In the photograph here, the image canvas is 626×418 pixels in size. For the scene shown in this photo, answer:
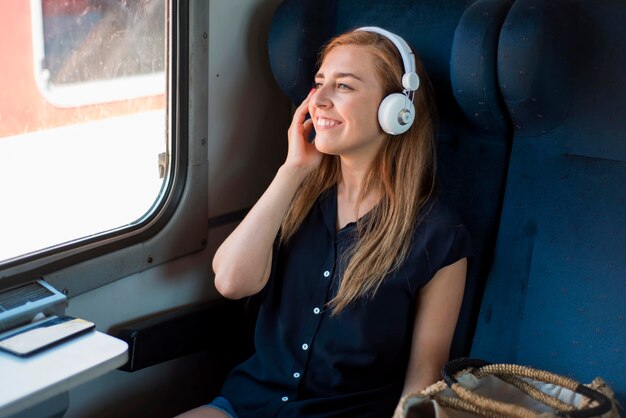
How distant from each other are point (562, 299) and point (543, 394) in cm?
36

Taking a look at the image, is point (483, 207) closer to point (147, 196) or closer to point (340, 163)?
point (340, 163)

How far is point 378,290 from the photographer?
78.9 inches

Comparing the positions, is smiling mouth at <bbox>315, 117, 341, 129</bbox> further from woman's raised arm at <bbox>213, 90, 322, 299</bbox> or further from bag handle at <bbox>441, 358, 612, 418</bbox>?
bag handle at <bbox>441, 358, 612, 418</bbox>

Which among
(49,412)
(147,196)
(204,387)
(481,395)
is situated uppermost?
(147,196)

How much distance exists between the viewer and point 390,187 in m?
2.07

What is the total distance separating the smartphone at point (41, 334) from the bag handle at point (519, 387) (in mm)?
813

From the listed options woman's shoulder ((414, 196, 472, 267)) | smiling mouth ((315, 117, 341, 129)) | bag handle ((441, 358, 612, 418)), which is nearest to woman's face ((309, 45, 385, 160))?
smiling mouth ((315, 117, 341, 129))

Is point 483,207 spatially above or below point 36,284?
above

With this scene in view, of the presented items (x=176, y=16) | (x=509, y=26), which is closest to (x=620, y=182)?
(x=509, y=26)

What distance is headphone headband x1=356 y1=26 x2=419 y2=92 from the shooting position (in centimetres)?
196

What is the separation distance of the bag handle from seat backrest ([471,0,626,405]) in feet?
0.95

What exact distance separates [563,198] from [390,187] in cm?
43

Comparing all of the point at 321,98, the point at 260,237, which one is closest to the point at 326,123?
the point at 321,98

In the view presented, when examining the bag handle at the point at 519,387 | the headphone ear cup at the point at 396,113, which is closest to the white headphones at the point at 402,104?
the headphone ear cup at the point at 396,113
